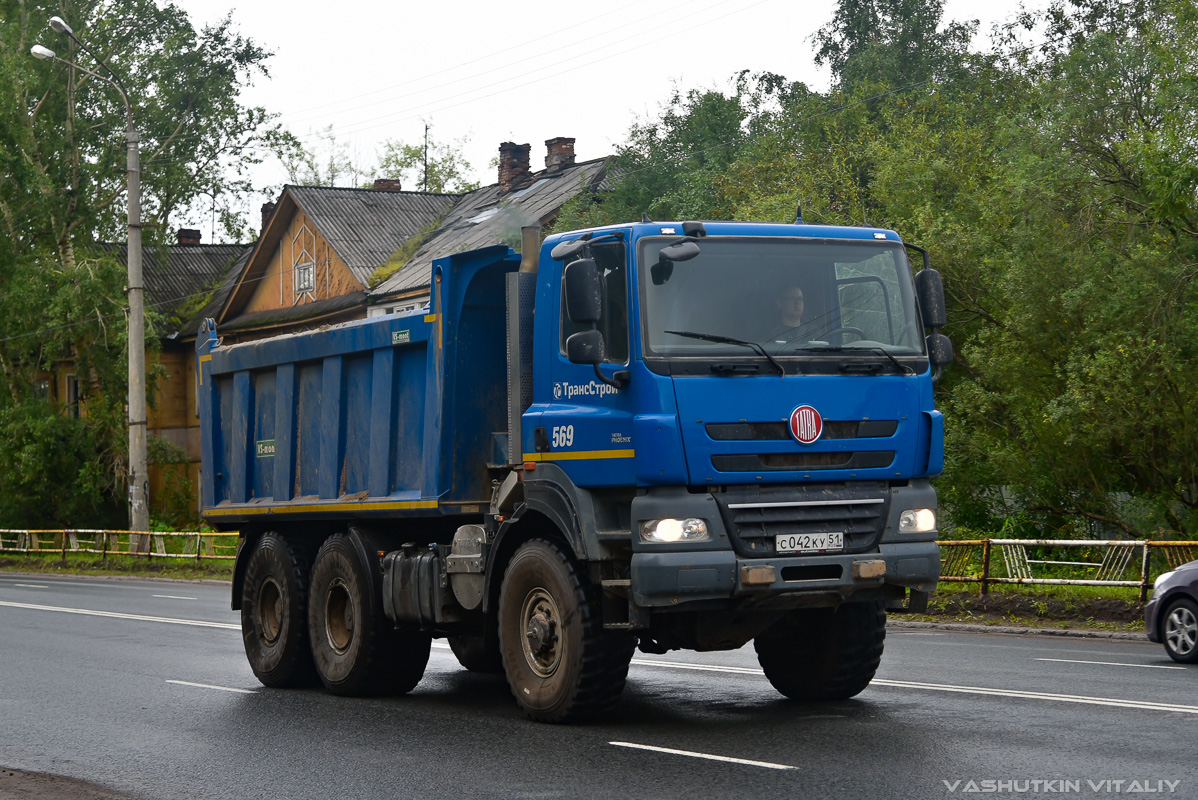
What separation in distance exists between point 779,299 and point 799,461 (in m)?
1.01

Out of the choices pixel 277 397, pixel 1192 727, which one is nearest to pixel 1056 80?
pixel 277 397

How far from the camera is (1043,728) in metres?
8.84

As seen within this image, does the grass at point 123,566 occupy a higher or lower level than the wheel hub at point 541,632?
lower

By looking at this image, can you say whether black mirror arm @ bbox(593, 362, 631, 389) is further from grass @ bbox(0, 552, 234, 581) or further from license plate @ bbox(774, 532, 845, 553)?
grass @ bbox(0, 552, 234, 581)

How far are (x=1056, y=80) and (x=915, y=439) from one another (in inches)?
653

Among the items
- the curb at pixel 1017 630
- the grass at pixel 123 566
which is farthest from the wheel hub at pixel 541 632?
the grass at pixel 123 566

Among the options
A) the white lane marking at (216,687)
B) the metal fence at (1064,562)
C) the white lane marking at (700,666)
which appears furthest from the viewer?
the metal fence at (1064,562)

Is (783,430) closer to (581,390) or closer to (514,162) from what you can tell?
(581,390)

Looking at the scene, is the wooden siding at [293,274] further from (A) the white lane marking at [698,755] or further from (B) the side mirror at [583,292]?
(A) the white lane marking at [698,755]

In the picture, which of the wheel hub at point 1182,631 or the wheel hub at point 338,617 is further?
the wheel hub at point 1182,631

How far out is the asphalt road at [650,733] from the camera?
7.52 m

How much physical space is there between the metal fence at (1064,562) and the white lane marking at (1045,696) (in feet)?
23.8

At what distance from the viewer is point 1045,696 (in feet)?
34.1

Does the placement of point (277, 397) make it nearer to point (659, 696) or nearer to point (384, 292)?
point (659, 696)
